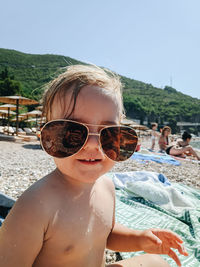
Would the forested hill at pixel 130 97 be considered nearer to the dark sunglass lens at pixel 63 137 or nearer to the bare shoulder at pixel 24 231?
the dark sunglass lens at pixel 63 137

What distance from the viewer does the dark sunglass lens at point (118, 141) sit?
1.05 m

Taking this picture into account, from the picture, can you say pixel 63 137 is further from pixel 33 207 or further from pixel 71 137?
pixel 33 207

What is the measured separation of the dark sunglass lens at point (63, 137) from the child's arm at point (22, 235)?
0.90 ft

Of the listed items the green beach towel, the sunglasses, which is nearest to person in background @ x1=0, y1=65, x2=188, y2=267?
the sunglasses

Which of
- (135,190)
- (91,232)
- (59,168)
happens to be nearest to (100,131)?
(59,168)

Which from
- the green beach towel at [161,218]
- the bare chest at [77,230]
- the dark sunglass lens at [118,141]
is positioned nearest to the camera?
the bare chest at [77,230]

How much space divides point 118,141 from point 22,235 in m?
0.68

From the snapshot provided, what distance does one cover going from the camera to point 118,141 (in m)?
1.18

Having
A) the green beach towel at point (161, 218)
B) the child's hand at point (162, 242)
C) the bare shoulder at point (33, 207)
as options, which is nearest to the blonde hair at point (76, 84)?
the bare shoulder at point (33, 207)

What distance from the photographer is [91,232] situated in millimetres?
1064

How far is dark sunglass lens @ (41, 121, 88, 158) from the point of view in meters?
0.98

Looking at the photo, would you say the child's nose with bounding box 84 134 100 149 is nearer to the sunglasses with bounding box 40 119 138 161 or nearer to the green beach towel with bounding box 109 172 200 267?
the sunglasses with bounding box 40 119 138 161

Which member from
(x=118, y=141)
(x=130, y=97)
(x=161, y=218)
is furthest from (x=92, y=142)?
(x=130, y=97)

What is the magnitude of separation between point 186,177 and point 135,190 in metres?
2.84
